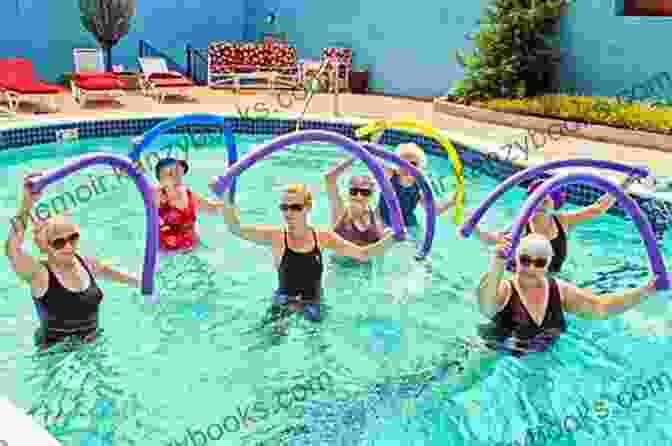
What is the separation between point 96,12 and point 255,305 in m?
11.4

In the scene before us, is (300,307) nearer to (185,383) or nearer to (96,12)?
(185,383)

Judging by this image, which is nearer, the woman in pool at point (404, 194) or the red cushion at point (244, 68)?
the woman in pool at point (404, 194)

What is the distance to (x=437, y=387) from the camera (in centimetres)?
479

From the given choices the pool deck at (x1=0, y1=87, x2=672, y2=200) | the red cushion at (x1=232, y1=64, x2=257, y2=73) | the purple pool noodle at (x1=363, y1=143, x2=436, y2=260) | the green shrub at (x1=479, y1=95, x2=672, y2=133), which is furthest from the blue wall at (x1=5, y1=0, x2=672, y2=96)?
the purple pool noodle at (x1=363, y1=143, x2=436, y2=260)

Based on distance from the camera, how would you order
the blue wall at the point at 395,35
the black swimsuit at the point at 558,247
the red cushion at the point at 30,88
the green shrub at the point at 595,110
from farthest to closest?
the blue wall at the point at 395,35
the red cushion at the point at 30,88
the green shrub at the point at 595,110
the black swimsuit at the point at 558,247

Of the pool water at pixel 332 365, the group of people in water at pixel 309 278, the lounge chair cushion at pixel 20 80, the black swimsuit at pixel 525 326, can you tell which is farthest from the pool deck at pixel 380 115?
the black swimsuit at pixel 525 326

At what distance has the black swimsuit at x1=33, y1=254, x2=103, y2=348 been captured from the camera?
→ 4.23m

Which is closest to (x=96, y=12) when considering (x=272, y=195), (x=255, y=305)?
(x=272, y=195)

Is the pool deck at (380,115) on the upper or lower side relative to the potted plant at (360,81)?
lower

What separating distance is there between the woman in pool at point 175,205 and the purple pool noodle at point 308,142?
4.43ft

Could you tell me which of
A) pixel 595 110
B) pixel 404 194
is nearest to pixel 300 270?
pixel 404 194

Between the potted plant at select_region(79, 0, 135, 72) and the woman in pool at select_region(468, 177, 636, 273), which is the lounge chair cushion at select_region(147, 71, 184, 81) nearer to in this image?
the potted plant at select_region(79, 0, 135, 72)

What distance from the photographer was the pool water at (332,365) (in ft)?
14.2

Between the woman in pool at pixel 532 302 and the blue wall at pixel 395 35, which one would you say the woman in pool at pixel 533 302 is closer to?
the woman in pool at pixel 532 302
